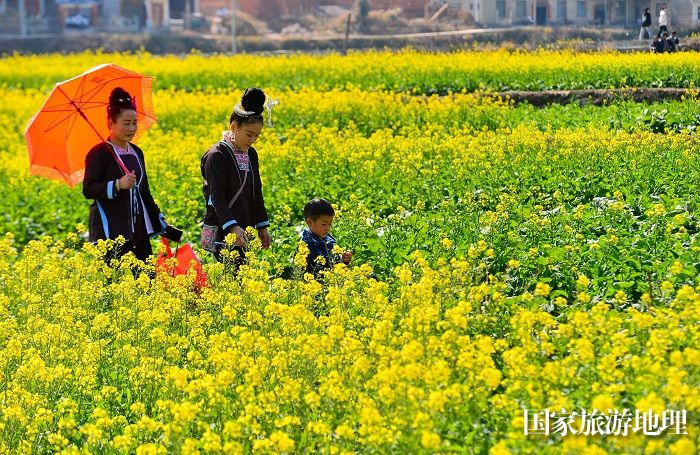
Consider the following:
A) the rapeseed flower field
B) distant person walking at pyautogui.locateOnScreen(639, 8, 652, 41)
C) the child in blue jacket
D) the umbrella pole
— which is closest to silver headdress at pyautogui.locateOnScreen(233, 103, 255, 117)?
the child in blue jacket

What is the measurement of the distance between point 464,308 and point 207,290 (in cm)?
179

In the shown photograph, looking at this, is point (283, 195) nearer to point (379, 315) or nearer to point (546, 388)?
point (379, 315)

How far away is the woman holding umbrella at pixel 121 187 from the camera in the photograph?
7.35 metres

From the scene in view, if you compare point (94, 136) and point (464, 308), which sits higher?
point (94, 136)

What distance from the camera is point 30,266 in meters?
7.69

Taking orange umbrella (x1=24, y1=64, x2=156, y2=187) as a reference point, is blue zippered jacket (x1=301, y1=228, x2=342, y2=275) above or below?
below

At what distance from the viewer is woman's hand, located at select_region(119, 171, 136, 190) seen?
284 inches

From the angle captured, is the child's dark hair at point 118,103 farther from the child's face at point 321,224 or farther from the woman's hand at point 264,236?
the child's face at point 321,224

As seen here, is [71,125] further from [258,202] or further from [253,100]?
[253,100]

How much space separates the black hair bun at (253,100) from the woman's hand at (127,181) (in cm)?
81

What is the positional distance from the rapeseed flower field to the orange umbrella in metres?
0.56

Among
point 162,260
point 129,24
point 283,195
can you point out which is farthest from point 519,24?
point 162,260

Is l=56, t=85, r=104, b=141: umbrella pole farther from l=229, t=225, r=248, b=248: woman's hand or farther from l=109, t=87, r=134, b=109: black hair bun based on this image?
l=229, t=225, r=248, b=248: woman's hand

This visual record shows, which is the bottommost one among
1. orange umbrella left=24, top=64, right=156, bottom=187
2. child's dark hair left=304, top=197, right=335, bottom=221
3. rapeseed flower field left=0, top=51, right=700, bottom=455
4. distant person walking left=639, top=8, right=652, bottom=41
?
rapeseed flower field left=0, top=51, right=700, bottom=455
